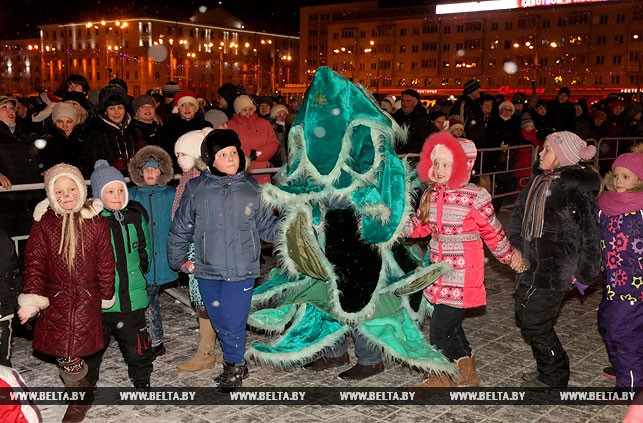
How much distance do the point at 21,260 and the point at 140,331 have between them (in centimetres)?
178

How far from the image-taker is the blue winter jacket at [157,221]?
5.69 m

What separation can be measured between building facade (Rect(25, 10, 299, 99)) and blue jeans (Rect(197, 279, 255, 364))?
8736cm

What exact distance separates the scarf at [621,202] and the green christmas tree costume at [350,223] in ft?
4.19

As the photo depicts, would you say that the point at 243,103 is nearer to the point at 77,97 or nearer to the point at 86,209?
the point at 77,97

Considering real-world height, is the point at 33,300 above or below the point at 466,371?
above

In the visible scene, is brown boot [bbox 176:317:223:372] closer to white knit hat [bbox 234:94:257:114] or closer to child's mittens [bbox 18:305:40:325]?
child's mittens [bbox 18:305:40:325]

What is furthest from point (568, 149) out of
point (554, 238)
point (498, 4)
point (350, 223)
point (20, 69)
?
point (20, 69)

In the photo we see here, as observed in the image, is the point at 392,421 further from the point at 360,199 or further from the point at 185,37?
the point at 185,37

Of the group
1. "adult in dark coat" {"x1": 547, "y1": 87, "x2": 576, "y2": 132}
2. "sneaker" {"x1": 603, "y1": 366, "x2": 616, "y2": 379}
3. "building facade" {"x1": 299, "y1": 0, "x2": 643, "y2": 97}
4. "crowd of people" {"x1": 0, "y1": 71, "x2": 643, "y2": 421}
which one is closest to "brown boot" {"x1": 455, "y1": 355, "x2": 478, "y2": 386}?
"crowd of people" {"x1": 0, "y1": 71, "x2": 643, "y2": 421}

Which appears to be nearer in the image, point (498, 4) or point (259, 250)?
point (259, 250)

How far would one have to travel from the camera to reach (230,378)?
201 inches

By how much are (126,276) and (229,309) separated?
0.79m

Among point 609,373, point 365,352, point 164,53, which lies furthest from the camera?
point 164,53

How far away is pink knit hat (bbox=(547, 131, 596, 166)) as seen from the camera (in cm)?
496
